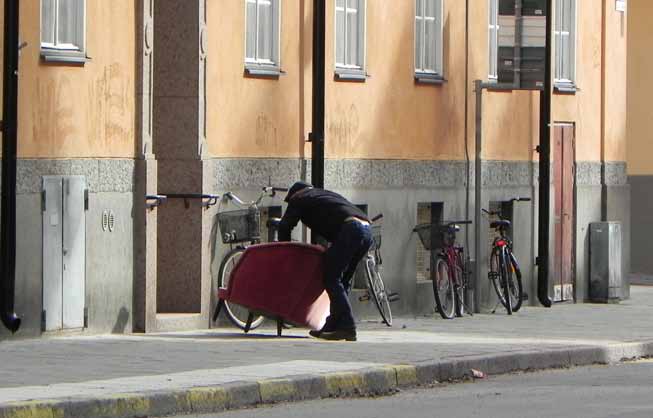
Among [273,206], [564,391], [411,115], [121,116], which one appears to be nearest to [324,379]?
[564,391]

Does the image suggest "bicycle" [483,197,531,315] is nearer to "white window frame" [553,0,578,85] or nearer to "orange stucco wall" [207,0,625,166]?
"orange stucco wall" [207,0,625,166]

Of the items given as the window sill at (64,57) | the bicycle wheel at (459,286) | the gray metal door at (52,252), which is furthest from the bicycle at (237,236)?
the bicycle wheel at (459,286)

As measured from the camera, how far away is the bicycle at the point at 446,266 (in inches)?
946

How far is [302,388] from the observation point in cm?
1459

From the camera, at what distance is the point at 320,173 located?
2197cm

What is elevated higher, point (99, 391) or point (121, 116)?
point (121, 116)

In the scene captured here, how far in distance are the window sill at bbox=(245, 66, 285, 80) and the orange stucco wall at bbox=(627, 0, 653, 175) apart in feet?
58.3

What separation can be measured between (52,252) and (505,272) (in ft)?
29.4

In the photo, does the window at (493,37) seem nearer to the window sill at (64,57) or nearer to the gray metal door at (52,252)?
the window sill at (64,57)

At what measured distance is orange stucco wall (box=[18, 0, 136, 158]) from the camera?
1758cm

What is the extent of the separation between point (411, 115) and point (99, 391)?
11.8 m

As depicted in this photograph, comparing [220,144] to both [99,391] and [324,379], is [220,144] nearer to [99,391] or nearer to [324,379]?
[324,379]

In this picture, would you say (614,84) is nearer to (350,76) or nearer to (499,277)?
(499,277)

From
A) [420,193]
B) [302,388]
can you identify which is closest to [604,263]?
[420,193]
